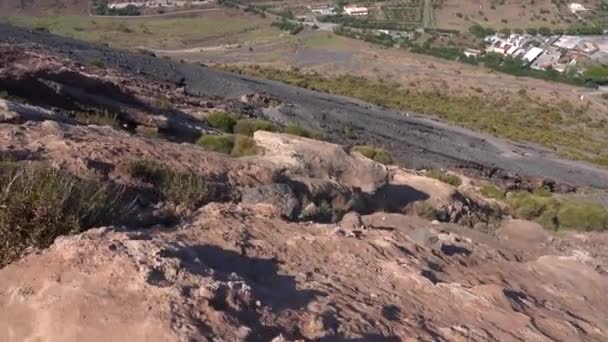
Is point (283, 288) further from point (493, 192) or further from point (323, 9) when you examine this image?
point (323, 9)

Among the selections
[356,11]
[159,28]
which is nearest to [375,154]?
[159,28]

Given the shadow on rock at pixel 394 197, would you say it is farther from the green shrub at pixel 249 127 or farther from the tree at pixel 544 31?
the tree at pixel 544 31

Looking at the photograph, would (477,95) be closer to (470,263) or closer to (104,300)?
(470,263)

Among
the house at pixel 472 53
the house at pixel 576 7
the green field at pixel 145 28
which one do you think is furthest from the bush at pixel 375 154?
the house at pixel 576 7

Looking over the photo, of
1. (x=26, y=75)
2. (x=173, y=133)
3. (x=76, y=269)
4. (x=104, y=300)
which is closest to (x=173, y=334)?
(x=104, y=300)

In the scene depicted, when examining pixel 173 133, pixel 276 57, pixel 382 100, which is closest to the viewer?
pixel 173 133

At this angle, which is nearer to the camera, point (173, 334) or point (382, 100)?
point (173, 334)

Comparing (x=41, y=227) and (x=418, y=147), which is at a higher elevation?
(x=41, y=227)
